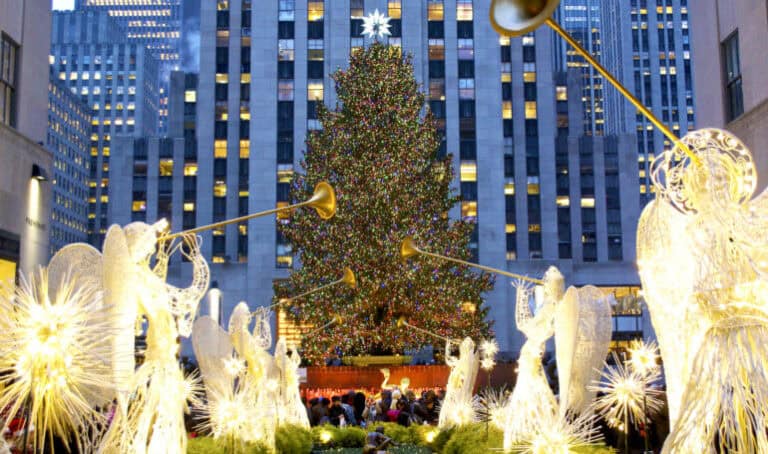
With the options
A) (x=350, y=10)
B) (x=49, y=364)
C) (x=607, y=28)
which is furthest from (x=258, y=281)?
(x=607, y=28)

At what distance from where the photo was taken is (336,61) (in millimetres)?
53781

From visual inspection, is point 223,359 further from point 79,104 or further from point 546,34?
point 79,104

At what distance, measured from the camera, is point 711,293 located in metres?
5.66

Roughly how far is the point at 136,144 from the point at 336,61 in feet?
62.4

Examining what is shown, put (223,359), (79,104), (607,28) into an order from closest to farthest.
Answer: (223,359) < (79,104) < (607,28)

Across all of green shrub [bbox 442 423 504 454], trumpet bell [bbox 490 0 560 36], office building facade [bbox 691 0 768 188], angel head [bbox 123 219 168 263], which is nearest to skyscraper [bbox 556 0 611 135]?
office building facade [bbox 691 0 768 188]

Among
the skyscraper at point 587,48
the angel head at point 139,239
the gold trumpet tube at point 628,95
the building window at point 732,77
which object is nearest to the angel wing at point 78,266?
the angel head at point 139,239

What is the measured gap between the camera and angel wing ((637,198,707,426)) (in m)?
6.40

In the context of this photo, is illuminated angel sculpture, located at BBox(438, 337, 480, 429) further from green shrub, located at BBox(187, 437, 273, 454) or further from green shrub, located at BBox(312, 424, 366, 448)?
green shrub, located at BBox(187, 437, 273, 454)

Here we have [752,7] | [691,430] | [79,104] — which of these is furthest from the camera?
[79,104]

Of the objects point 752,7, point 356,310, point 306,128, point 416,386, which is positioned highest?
point 306,128

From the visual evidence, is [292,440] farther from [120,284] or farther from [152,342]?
[120,284]

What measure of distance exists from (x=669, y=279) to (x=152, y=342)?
19.5ft

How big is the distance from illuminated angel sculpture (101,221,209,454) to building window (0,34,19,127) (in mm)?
15614
